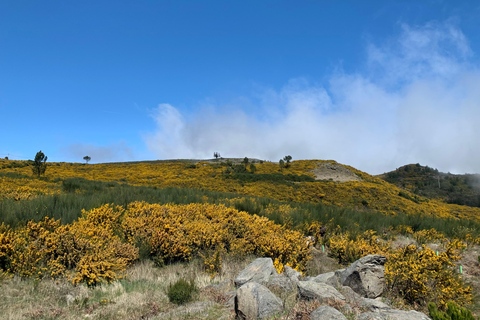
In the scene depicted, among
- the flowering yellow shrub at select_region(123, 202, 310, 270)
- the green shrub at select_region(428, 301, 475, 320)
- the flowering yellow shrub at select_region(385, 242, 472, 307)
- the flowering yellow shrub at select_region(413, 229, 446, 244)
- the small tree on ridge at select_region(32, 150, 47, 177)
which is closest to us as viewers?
the green shrub at select_region(428, 301, 475, 320)

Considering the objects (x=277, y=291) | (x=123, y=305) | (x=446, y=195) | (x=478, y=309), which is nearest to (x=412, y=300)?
(x=478, y=309)

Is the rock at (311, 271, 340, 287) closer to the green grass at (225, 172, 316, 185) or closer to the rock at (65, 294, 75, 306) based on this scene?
the rock at (65, 294, 75, 306)

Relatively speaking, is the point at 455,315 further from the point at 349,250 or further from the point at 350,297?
the point at 349,250

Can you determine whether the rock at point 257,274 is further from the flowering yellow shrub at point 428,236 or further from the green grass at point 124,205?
the flowering yellow shrub at point 428,236

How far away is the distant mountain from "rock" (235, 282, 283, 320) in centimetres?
6097

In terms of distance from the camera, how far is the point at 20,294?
4.10 meters

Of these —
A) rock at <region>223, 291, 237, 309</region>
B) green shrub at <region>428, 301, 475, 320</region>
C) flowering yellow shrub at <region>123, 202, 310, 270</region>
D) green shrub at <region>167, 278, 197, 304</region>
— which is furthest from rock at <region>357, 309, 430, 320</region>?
flowering yellow shrub at <region>123, 202, 310, 270</region>

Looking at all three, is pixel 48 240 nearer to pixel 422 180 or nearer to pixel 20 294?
pixel 20 294

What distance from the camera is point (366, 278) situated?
202 inches

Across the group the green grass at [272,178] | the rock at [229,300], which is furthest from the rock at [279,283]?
the green grass at [272,178]

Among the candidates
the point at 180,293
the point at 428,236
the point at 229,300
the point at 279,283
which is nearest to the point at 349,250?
the point at 279,283

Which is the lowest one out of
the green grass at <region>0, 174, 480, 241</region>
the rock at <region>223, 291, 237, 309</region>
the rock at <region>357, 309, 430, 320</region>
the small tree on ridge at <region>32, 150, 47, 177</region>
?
the rock at <region>223, 291, 237, 309</region>

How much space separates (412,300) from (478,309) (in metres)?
1.25

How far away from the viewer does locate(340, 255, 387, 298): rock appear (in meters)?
5.04
